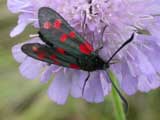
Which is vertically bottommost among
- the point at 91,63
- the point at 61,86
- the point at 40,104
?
the point at 40,104

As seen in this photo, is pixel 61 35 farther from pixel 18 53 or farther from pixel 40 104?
pixel 40 104

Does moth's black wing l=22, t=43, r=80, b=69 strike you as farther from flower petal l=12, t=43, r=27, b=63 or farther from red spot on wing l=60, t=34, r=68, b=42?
flower petal l=12, t=43, r=27, b=63

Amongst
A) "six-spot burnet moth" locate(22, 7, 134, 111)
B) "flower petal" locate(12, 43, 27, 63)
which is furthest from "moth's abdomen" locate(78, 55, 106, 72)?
"flower petal" locate(12, 43, 27, 63)

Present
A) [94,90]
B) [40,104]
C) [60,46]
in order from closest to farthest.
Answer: [60,46], [94,90], [40,104]

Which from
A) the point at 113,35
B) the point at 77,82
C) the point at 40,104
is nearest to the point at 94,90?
the point at 77,82

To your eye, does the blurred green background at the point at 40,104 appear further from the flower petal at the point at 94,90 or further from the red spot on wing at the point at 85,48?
the red spot on wing at the point at 85,48

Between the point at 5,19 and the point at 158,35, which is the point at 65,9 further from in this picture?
Answer: the point at 5,19
